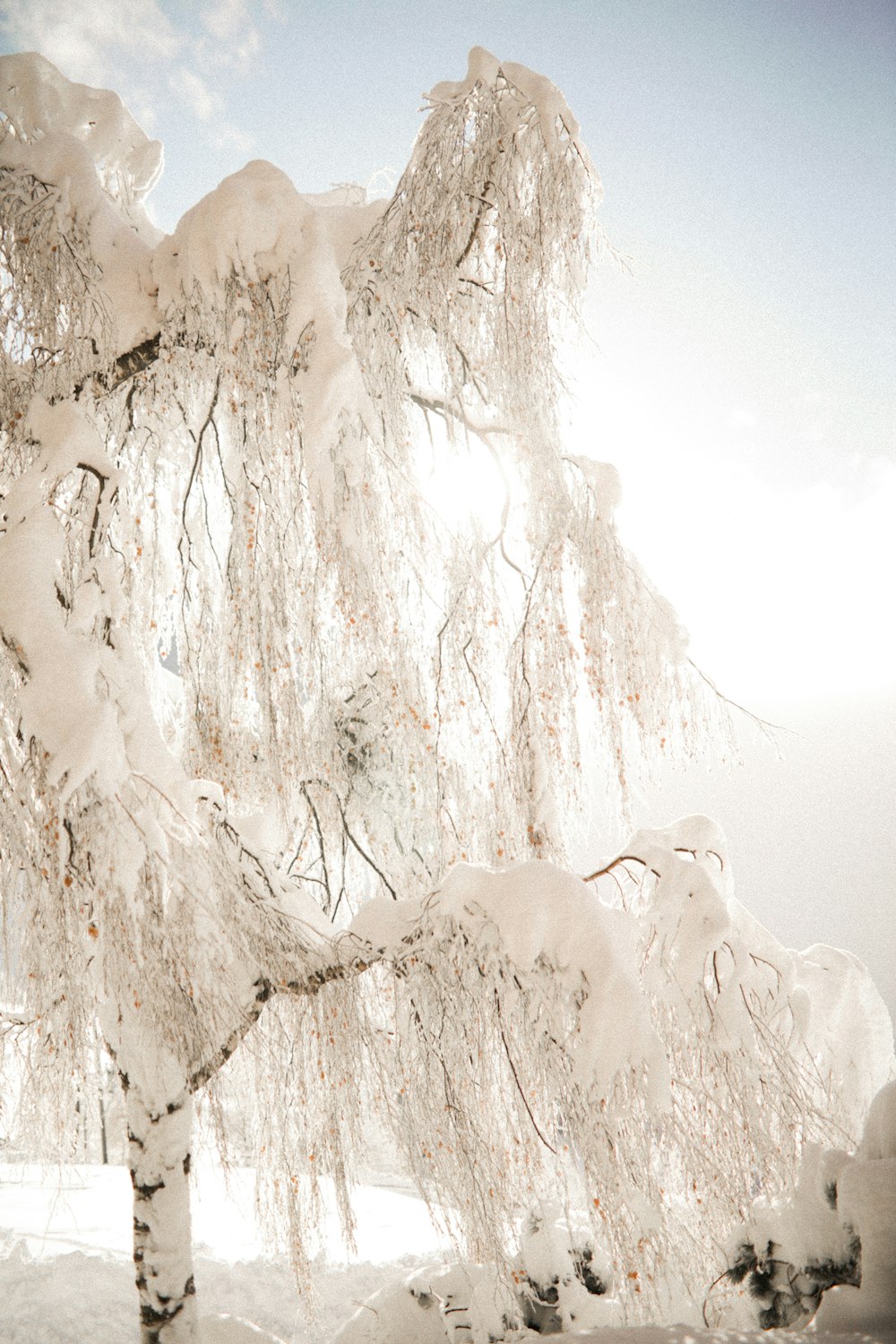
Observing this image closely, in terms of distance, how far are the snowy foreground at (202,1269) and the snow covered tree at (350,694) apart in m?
1.72

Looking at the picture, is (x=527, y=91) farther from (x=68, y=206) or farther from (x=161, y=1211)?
(x=161, y=1211)

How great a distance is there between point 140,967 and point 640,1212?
166 centimetres

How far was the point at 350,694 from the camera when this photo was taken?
360 centimetres

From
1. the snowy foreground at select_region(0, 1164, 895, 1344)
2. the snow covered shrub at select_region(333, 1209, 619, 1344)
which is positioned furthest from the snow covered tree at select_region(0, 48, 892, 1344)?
the snowy foreground at select_region(0, 1164, 895, 1344)

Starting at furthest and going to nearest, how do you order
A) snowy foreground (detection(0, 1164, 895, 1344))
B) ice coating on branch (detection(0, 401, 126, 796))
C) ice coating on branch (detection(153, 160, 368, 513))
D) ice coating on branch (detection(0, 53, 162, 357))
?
snowy foreground (detection(0, 1164, 895, 1344))
ice coating on branch (detection(0, 53, 162, 357))
ice coating on branch (detection(153, 160, 368, 513))
ice coating on branch (detection(0, 401, 126, 796))

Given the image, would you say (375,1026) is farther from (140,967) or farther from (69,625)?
(69,625)

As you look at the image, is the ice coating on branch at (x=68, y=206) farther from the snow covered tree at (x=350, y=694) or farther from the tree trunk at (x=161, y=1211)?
the tree trunk at (x=161, y=1211)

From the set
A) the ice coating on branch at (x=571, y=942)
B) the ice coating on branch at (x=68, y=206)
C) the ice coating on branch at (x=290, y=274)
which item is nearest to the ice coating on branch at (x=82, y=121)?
the ice coating on branch at (x=68, y=206)

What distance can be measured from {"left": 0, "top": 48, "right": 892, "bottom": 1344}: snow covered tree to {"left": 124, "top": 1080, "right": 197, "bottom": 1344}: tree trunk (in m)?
0.01

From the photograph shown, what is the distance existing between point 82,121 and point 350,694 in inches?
97.4

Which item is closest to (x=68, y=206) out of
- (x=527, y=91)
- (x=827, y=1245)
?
(x=527, y=91)

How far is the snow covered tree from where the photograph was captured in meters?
2.34

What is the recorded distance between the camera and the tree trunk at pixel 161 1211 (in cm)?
308

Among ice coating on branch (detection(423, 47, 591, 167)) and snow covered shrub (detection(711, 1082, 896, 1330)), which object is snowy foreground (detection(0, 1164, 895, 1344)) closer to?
snow covered shrub (detection(711, 1082, 896, 1330))
